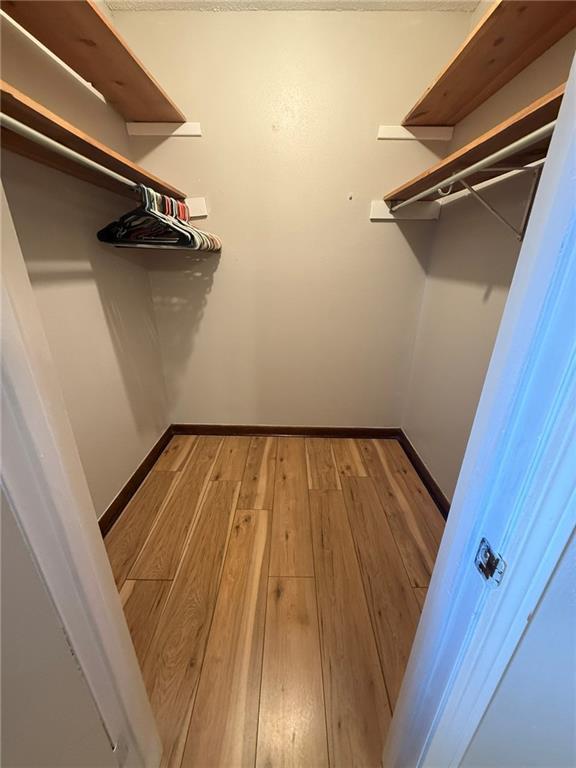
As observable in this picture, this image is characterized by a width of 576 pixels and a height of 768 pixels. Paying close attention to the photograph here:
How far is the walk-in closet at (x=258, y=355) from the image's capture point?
1.64ft

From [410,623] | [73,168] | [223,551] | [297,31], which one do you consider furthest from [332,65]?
[410,623]

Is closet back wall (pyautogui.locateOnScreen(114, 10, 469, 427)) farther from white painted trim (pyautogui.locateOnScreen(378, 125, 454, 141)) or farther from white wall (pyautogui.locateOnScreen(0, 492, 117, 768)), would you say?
white wall (pyautogui.locateOnScreen(0, 492, 117, 768))

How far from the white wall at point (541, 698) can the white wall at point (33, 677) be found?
66cm

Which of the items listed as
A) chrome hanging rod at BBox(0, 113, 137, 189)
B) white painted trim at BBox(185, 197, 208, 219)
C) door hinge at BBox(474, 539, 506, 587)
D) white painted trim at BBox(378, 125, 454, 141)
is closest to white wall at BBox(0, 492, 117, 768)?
door hinge at BBox(474, 539, 506, 587)

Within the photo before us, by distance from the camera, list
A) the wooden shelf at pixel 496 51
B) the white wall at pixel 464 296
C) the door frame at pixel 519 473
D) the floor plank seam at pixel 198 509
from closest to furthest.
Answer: the door frame at pixel 519 473 → the wooden shelf at pixel 496 51 → the white wall at pixel 464 296 → the floor plank seam at pixel 198 509

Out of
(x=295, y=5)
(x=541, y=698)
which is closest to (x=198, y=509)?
(x=541, y=698)

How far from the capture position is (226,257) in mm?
1882

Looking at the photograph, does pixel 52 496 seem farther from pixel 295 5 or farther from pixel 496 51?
pixel 295 5

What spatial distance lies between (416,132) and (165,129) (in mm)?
1362

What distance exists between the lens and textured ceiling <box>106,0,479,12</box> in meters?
1.43

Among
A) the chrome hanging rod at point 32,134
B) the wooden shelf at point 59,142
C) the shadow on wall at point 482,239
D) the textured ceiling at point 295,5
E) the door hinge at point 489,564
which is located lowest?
the door hinge at point 489,564

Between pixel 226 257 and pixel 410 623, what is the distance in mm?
2053

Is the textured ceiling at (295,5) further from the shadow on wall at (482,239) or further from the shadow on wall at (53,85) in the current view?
the shadow on wall at (482,239)

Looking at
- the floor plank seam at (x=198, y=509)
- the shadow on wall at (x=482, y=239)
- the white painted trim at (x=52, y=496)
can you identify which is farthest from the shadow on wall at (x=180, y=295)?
the white painted trim at (x=52, y=496)
